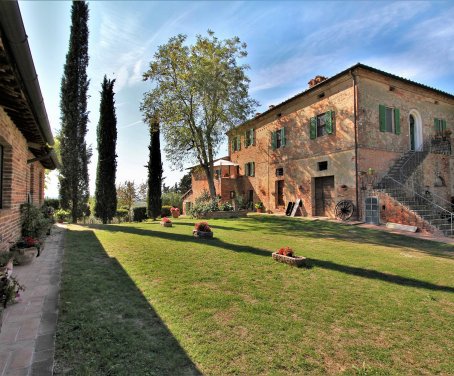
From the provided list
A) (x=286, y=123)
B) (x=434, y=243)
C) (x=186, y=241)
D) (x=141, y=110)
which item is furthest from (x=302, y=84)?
(x=186, y=241)

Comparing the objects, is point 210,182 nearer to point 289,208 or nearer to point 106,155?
point 289,208

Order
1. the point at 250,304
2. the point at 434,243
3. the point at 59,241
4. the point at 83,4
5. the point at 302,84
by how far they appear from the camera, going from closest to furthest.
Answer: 1. the point at 250,304
2. the point at 59,241
3. the point at 434,243
4. the point at 83,4
5. the point at 302,84

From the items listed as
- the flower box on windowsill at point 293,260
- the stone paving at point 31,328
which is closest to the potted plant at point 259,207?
the flower box on windowsill at point 293,260

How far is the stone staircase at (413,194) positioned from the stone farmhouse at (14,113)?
13.6 meters

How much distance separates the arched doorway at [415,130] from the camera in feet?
56.2

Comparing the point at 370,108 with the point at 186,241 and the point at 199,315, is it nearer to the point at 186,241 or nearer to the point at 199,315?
the point at 186,241

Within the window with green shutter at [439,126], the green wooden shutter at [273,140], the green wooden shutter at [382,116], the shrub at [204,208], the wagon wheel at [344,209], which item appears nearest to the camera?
the wagon wheel at [344,209]

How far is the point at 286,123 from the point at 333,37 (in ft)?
29.4

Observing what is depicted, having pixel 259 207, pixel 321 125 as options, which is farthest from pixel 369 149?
pixel 259 207

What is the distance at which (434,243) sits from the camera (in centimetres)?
953

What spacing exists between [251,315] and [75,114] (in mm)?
18477

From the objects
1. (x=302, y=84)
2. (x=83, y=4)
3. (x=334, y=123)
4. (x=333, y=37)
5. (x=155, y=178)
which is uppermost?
(x=83, y=4)

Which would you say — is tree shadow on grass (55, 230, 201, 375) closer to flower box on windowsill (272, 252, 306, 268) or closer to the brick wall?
the brick wall

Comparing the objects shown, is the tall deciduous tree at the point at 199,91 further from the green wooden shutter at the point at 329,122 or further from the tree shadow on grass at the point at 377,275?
the tree shadow on grass at the point at 377,275
